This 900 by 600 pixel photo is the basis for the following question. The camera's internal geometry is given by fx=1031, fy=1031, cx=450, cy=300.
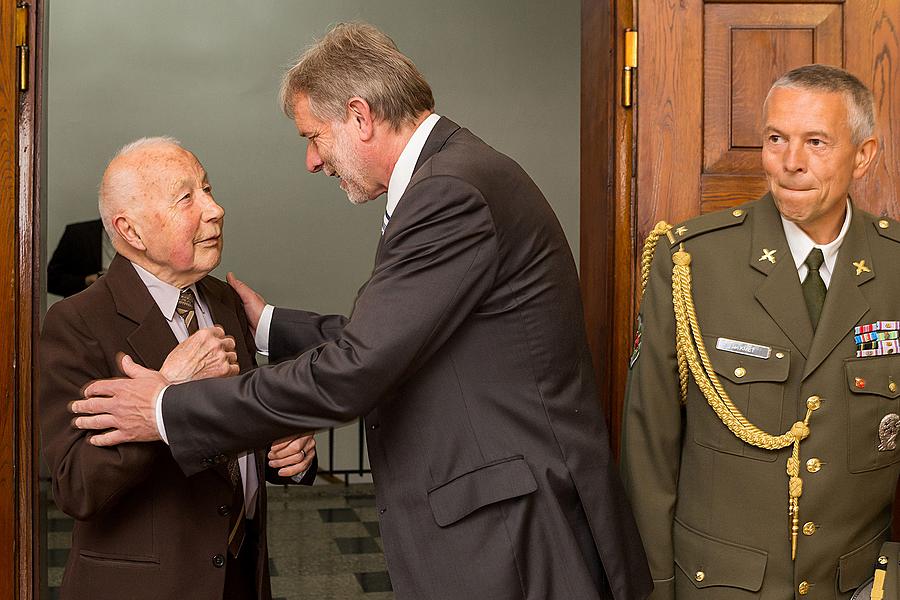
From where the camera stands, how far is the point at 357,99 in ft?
6.82

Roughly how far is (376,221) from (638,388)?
6.43 metres

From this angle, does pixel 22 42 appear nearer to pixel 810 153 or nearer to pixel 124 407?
pixel 124 407

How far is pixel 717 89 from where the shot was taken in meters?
2.64

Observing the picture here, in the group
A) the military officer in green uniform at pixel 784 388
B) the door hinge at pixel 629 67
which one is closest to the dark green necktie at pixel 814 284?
the military officer in green uniform at pixel 784 388

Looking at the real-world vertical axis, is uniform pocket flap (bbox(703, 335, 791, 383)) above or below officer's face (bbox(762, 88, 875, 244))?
below

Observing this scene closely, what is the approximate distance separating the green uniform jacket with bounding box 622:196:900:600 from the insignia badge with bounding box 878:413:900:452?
1cm

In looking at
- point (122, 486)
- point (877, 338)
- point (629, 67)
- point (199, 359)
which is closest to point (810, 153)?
point (877, 338)

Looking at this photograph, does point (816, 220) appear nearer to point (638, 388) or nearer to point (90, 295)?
point (638, 388)

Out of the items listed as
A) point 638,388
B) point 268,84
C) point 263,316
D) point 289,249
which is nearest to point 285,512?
point 289,249

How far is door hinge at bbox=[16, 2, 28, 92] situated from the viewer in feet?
8.08

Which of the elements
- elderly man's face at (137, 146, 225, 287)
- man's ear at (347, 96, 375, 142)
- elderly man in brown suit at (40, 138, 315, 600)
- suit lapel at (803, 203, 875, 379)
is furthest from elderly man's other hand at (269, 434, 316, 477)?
suit lapel at (803, 203, 875, 379)

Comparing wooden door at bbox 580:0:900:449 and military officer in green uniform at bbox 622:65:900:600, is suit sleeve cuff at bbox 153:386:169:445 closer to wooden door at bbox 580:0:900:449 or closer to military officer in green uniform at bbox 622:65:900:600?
military officer in green uniform at bbox 622:65:900:600

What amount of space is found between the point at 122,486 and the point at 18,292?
2.31 feet

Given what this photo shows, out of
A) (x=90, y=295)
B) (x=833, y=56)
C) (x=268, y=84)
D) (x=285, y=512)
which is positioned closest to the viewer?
(x=90, y=295)
